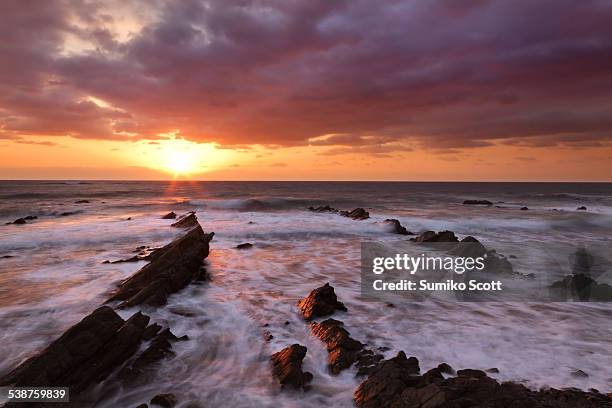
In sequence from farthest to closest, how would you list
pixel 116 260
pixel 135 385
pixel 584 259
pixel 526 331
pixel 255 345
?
pixel 584 259 → pixel 116 260 → pixel 526 331 → pixel 255 345 → pixel 135 385

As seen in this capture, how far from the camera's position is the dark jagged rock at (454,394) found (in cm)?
529

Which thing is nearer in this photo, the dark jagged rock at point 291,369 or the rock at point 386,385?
the rock at point 386,385

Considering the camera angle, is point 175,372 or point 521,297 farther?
point 521,297

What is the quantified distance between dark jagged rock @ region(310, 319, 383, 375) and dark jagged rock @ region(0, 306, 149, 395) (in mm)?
4220

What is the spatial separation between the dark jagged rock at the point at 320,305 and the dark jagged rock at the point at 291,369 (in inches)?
Result: 98.2

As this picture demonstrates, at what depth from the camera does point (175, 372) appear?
7.28 m

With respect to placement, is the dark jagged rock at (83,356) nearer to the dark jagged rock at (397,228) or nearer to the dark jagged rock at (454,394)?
the dark jagged rock at (454,394)

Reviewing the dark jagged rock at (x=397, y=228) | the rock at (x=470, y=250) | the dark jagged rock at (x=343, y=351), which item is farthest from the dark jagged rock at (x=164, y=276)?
the dark jagged rock at (x=397, y=228)

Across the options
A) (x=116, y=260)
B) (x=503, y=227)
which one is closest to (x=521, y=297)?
(x=116, y=260)

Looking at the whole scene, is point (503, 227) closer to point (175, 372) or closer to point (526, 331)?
point (526, 331)

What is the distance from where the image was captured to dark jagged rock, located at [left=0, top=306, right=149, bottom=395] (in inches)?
247

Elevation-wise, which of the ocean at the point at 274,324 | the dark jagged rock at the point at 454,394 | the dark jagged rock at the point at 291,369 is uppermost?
the dark jagged rock at the point at 454,394

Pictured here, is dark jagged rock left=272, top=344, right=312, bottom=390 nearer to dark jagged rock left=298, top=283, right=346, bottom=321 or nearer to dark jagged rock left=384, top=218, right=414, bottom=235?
dark jagged rock left=298, top=283, right=346, bottom=321

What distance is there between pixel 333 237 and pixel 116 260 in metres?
14.5
